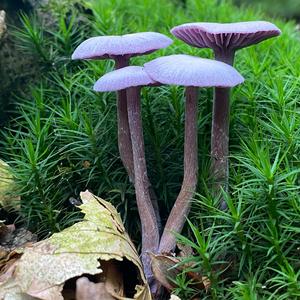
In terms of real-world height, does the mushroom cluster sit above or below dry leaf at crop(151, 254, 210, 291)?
above

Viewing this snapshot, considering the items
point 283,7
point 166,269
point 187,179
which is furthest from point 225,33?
point 283,7

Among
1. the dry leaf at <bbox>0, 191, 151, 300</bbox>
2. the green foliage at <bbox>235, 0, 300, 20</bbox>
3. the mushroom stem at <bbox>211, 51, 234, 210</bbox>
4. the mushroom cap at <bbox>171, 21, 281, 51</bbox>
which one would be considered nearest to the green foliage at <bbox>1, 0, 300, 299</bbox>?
the mushroom stem at <bbox>211, 51, 234, 210</bbox>

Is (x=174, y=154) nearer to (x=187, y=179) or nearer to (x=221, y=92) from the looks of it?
(x=187, y=179)

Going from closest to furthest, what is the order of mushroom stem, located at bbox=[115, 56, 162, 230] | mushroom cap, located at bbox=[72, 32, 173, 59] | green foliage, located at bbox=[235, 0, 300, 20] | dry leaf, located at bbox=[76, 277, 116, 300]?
dry leaf, located at bbox=[76, 277, 116, 300] → mushroom cap, located at bbox=[72, 32, 173, 59] → mushroom stem, located at bbox=[115, 56, 162, 230] → green foliage, located at bbox=[235, 0, 300, 20]

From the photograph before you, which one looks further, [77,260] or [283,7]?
[283,7]

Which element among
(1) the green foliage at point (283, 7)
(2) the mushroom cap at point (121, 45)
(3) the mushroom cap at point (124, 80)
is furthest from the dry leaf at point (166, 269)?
(1) the green foliage at point (283, 7)

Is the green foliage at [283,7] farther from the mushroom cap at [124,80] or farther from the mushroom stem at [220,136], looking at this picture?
the mushroom cap at [124,80]

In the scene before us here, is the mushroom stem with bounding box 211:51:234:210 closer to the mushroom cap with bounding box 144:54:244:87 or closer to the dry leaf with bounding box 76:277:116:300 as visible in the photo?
the mushroom cap with bounding box 144:54:244:87

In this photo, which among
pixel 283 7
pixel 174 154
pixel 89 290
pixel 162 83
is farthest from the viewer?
pixel 283 7
